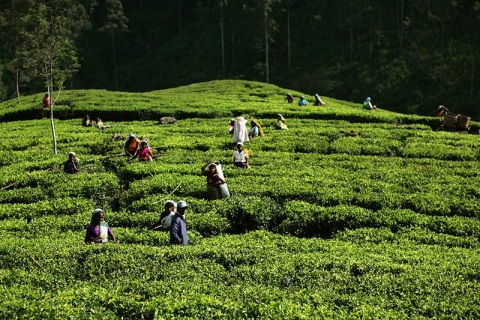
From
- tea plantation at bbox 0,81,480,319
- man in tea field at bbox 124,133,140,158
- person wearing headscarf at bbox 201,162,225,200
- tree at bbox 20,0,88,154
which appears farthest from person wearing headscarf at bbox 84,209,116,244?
tree at bbox 20,0,88,154

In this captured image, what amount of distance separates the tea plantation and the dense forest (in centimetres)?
3238

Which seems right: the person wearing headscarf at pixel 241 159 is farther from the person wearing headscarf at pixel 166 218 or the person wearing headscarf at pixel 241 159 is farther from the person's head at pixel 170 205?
the person's head at pixel 170 205

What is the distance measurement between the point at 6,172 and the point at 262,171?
1339cm

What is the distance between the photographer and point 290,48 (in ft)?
278

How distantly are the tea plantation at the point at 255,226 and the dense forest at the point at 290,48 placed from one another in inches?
1275

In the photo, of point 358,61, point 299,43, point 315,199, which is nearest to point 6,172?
point 315,199

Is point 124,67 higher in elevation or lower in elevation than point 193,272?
higher

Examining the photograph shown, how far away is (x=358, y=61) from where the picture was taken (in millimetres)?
74562

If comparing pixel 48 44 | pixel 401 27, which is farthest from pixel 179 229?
pixel 401 27

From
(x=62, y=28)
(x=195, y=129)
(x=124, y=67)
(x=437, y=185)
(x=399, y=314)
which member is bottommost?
(x=399, y=314)

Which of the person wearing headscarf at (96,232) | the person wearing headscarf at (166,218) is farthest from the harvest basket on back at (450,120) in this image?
the person wearing headscarf at (96,232)

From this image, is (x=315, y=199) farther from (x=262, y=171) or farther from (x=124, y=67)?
(x=124, y=67)

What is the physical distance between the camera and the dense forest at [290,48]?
6531 cm

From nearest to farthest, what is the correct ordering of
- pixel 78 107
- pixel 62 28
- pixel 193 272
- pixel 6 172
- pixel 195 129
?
pixel 193 272, pixel 6 172, pixel 62 28, pixel 195 129, pixel 78 107
